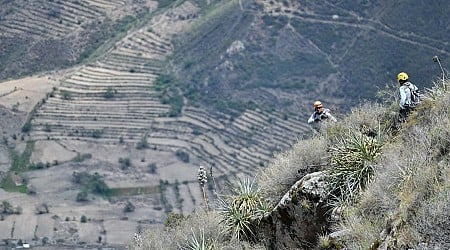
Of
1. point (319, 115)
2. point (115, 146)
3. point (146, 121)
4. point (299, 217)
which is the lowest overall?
point (115, 146)

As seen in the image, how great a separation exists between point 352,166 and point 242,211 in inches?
103

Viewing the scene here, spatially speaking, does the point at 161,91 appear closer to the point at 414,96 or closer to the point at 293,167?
the point at 293,167

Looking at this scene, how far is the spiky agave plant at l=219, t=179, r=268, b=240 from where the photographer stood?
13055mm

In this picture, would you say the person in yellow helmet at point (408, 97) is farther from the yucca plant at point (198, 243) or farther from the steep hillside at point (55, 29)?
the steep hillside at point (55, 29)

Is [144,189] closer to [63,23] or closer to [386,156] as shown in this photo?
[63,23]

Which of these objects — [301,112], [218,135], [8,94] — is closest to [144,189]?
[218,135]

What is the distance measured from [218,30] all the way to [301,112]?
61.2ft

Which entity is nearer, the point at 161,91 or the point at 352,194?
the point at 352,194

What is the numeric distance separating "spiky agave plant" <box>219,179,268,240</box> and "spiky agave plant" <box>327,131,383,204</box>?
194 centimetres

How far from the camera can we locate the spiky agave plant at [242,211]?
13.1 metres

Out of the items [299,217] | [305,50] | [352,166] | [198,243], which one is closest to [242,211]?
[198,243]

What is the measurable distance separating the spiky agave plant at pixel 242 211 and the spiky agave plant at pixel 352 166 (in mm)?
1939

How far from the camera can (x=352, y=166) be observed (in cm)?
1121

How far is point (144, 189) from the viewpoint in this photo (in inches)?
2315
